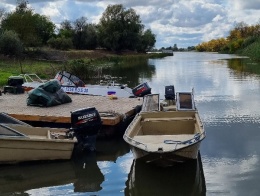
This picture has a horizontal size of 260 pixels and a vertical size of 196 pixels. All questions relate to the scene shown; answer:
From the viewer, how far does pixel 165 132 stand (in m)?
12.0

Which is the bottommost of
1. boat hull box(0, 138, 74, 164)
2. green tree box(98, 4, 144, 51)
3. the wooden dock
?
boat hull box(0, 138, 74, 164)

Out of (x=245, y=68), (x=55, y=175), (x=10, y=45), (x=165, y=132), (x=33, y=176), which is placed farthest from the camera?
(x=245, y=68)

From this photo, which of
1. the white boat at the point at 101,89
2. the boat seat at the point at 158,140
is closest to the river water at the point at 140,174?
the boat seat at the point at 158,140

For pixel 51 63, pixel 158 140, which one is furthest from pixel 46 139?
pixel 51 63

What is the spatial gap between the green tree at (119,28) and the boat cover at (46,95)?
63067mm

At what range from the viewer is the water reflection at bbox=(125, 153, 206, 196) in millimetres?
8914

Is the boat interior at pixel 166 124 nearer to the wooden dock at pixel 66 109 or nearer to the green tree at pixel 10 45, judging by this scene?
the wooden dock at pixel 66 109

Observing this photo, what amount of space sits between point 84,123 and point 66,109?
148 inches

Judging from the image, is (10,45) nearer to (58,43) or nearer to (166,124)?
(58,43)

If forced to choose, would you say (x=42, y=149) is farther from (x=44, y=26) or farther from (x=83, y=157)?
(x=44, y=26)

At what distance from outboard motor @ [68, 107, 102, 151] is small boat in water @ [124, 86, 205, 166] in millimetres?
851

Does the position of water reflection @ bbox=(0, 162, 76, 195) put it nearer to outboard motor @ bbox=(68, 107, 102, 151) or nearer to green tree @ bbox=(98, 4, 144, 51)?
outboard motor @ bbox=(68, 107, 102, 151)

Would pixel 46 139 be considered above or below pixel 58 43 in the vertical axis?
below

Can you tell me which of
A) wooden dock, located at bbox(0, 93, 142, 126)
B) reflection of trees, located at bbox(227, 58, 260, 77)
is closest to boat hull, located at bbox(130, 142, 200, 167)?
wooden dock, located at bbox(0, 93, 142, 126)
